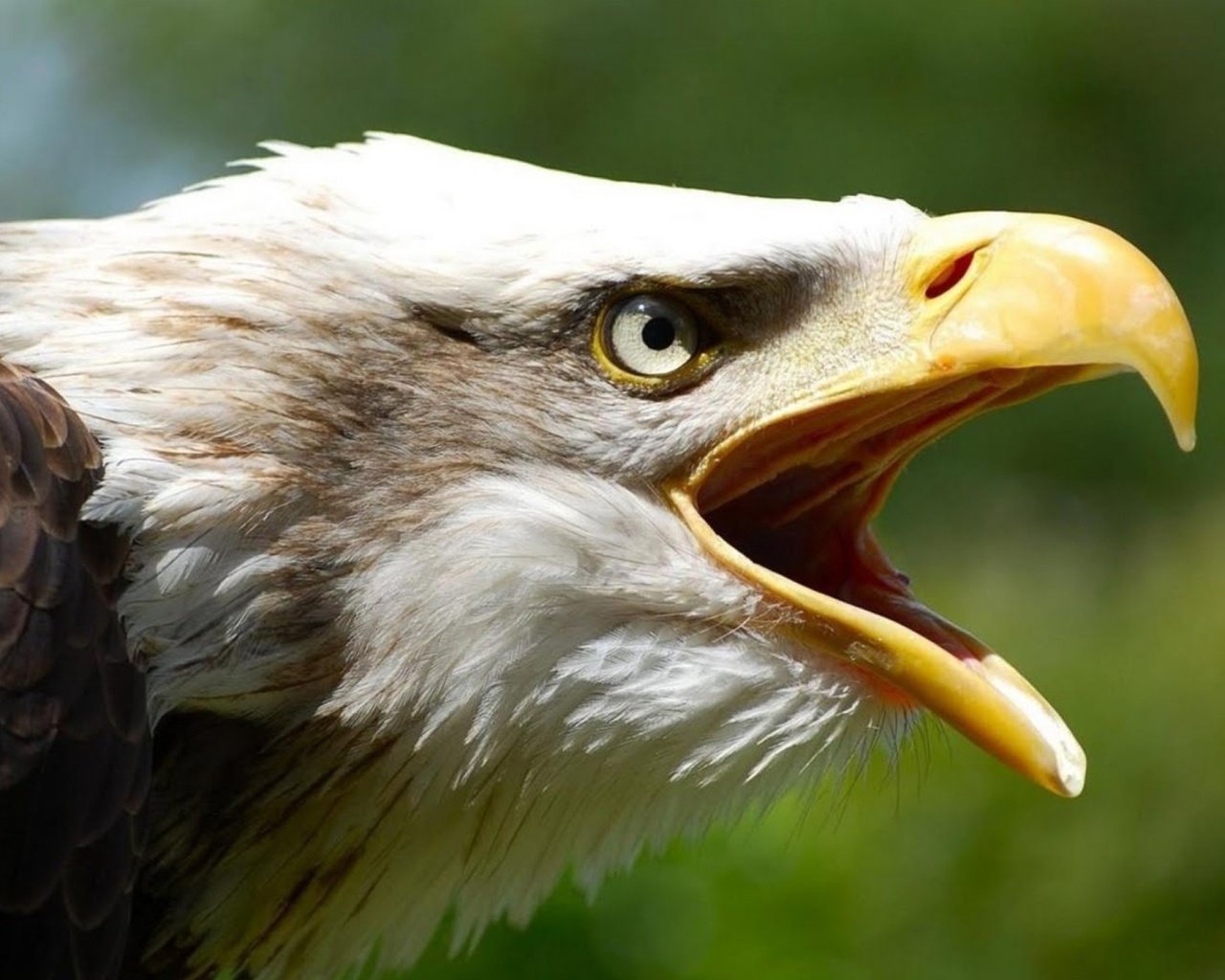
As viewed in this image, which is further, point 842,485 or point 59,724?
point 842,485

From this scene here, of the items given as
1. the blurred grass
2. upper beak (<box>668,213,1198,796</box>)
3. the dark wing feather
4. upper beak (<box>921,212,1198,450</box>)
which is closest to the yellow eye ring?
upper beak (<box>668,213,1198,796</box>)

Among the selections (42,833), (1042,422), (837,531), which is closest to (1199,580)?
(837,531)

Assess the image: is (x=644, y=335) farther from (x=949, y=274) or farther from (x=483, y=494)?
(x=949, y=274)

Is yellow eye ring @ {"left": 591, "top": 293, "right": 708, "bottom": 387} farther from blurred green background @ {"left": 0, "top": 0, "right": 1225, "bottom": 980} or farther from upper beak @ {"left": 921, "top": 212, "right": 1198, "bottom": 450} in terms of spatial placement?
blurred green background @ {"left": 0, "top": 0, "right": 1225, "bottom": 980}

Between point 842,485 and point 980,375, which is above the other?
point 980,375

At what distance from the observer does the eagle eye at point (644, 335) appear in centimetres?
304

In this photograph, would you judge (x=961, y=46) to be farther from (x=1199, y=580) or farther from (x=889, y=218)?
(x=889, y=218)

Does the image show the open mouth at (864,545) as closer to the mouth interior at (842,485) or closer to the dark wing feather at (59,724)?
the mouth interior at (842,485)

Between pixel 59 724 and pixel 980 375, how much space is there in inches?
54.1

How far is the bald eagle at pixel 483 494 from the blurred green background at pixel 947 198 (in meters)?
2.30

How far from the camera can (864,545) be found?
11.2 ft

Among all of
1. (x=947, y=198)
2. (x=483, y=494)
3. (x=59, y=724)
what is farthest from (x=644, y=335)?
(x=947, y=198)

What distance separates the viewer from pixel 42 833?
2.70 metres

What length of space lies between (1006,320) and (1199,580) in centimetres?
392
